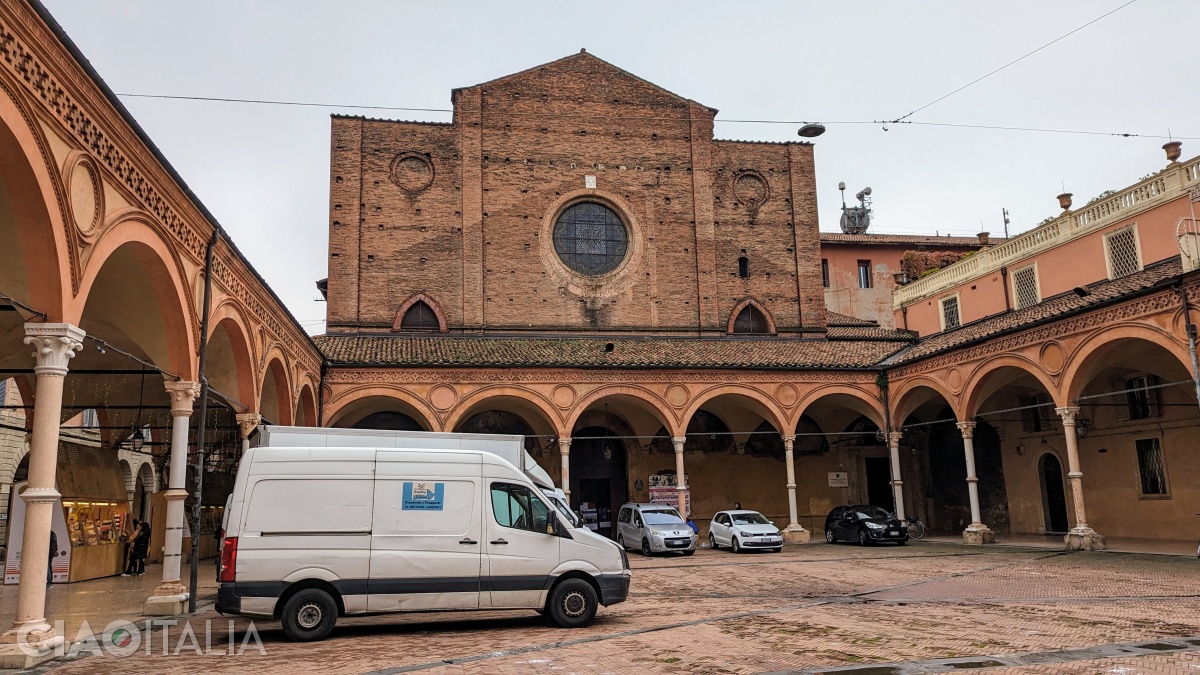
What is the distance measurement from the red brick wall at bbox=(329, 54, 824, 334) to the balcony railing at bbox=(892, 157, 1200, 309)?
399 cm

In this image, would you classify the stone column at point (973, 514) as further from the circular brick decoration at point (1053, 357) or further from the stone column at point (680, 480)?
the stone column at point (680, 480)

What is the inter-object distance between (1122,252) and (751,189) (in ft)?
39.0

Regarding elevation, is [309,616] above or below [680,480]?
below

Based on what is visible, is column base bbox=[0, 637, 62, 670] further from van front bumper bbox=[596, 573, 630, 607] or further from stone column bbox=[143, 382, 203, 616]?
van front bumper bbox=[596, 573, 630, 607]

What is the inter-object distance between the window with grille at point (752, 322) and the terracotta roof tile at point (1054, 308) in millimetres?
4846

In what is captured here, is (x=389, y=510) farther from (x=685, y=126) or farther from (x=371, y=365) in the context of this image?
(x=685, y=126)

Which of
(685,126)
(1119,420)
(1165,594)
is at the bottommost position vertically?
(1165,594)

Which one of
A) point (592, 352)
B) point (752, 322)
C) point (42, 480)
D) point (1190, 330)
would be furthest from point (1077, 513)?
point (42, 480)

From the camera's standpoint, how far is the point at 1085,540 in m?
17.2

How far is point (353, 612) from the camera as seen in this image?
8609mm

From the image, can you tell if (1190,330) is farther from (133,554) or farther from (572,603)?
(133,554)

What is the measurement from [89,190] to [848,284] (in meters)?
30.8

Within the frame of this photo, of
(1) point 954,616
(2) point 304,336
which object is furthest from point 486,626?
(2) point 304,336

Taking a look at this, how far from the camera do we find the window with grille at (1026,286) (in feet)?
75.8
